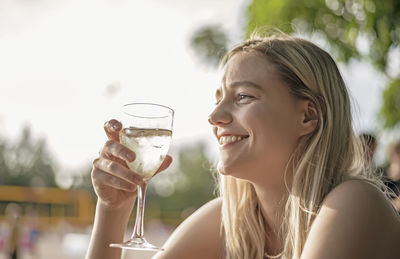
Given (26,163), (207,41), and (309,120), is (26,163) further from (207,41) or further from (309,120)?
(309,120)

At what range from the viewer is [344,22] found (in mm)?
5730

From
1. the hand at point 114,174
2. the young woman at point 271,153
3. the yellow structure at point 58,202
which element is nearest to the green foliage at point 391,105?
the young woman at point 271,153

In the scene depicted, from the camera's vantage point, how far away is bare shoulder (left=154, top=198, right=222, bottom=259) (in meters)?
2.40

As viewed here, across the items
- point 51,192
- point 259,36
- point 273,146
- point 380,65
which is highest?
point 380,65

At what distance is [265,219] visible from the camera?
2449mm

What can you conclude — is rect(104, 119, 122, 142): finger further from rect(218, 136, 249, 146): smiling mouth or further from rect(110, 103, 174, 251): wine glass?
rect(218, 136, 249, 146): smiling mouth

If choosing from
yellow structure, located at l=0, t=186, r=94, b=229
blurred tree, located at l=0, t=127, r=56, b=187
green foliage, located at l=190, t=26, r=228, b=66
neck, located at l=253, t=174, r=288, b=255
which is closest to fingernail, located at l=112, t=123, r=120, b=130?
neck, located at l=253, t=174, r=288, b=255

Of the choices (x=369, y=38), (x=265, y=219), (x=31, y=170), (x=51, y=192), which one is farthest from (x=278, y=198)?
(x=31, y=170)

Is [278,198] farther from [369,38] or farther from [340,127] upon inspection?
[369,38]

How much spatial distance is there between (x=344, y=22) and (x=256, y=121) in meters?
4.01

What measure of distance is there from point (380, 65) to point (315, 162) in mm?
4301

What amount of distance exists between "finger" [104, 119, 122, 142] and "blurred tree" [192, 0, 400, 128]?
11.8 ft

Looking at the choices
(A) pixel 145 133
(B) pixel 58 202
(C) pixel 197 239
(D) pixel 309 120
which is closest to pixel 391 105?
(D) pixel 309 120

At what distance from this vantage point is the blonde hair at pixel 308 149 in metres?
2.12
